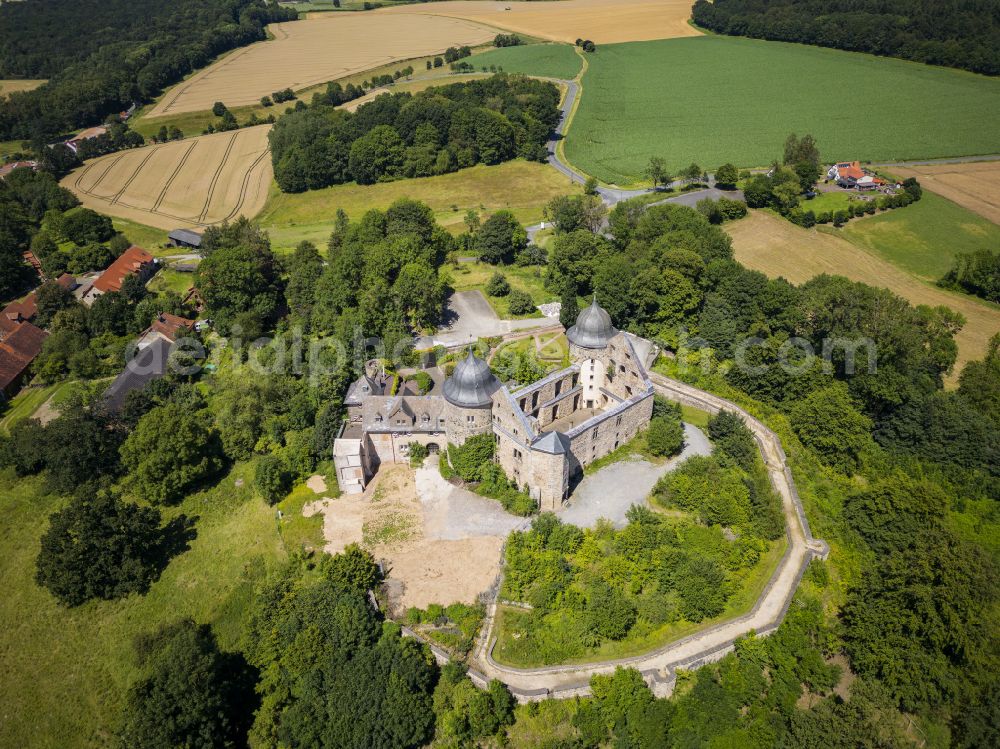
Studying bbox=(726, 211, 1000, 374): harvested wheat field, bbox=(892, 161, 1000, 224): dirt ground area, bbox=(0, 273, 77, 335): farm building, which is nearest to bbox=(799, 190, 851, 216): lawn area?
bbox=(726, 211, 1000, 374): harvested wheat field

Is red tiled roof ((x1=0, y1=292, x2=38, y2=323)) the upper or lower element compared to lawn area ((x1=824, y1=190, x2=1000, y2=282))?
lower

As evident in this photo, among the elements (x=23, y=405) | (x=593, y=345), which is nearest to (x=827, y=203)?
(x=593, y=345)

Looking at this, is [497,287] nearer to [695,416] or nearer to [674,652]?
[695,416]

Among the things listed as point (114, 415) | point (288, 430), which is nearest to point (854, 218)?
point (288, 430)

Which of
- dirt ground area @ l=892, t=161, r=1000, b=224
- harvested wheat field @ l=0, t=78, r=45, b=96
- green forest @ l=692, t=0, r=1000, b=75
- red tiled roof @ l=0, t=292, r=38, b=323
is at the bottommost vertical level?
red tiled roof @ l=0, t=292, r=38, b=323

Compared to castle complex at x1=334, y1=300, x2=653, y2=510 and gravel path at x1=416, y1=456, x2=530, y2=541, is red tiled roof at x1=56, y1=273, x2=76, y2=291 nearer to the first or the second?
castle complex at x1=334, y1=300, x2=653, y2=510

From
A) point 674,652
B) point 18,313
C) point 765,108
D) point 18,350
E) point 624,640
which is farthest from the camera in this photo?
point 765,108
